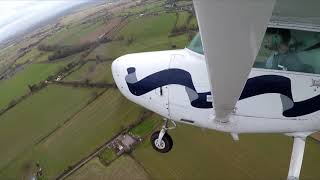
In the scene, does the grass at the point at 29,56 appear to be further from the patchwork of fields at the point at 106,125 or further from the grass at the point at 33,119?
the grass at the point at 33,119

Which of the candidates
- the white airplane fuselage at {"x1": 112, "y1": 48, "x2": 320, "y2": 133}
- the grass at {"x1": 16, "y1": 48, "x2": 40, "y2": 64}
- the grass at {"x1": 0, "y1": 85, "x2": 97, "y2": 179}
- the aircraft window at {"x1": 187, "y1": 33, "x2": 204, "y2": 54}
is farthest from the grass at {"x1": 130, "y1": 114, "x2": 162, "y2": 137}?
the aircraft window at {"x1": 187, "y1": 33, "x2": 204, "y2": 54}

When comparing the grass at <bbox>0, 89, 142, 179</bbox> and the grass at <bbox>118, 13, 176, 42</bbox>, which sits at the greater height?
the grass at <bbox>118, 13, 176, 42</bbox>

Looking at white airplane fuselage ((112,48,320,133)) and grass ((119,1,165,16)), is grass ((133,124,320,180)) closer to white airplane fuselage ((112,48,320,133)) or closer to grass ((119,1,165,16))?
grass ((119,1,165,16))

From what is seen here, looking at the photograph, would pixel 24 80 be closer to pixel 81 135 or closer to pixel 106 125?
pixel 81 135

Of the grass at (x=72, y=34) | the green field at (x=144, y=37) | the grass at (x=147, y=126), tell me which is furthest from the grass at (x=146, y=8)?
the grass at (x=147, y=126)

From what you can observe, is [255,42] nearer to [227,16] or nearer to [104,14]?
[227,16]

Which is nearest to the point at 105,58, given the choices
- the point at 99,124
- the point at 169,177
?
the point at 99,124
